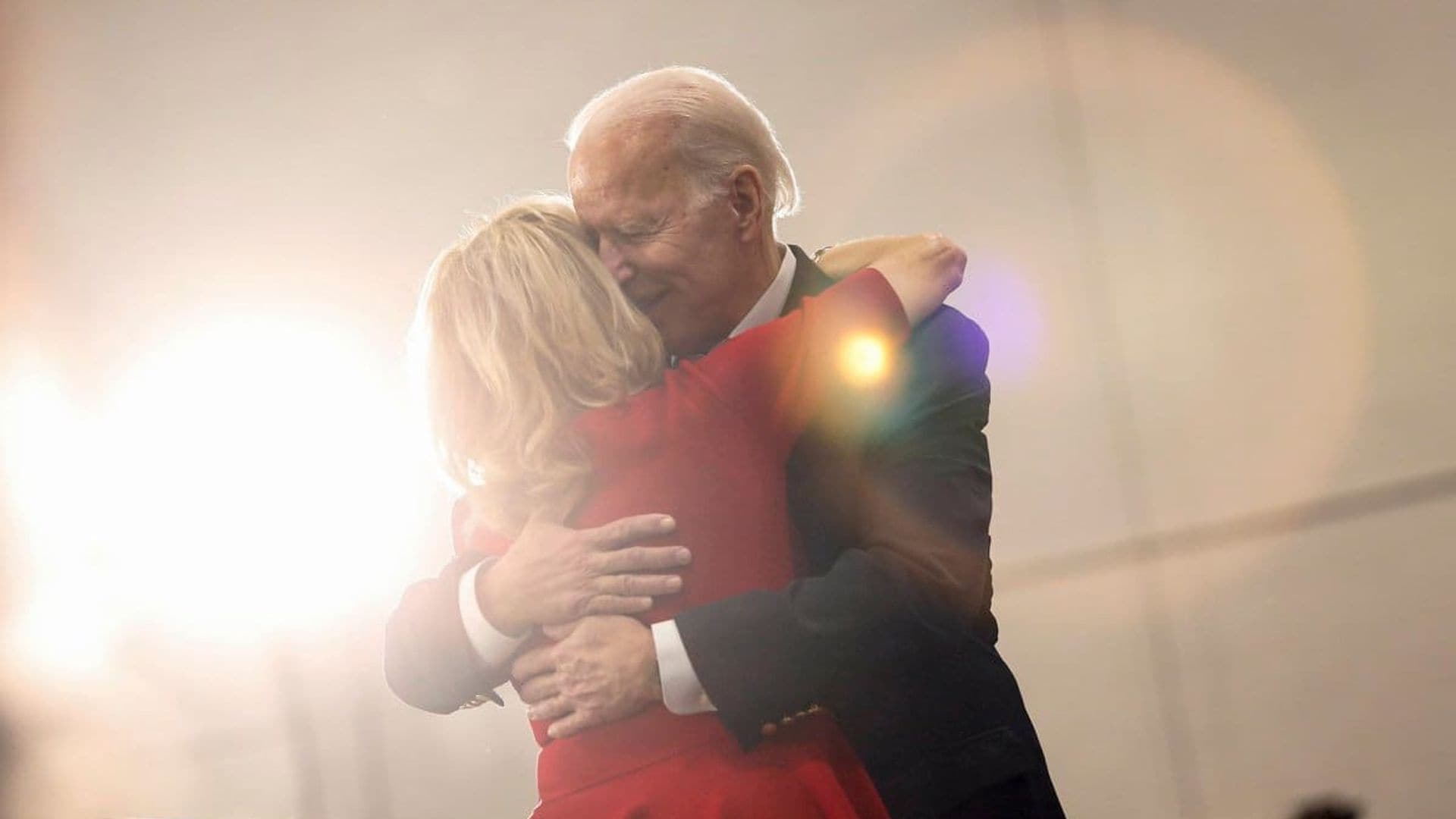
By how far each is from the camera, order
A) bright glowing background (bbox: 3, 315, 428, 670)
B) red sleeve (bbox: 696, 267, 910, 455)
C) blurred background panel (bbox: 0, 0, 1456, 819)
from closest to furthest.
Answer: red sleeve (bbox: 696, 267, 910, 455) → blurred background panel (bbox: 0, 0, 1456, 819) → bright glowing background (bbox: 3, 315, 428, 670)

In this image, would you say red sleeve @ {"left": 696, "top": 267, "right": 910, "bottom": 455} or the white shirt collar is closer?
red sleeve @ {"left": 696, "top": 267, "right": 910, "bottom": 455}

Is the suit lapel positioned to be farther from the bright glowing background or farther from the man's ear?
the bright glowing background

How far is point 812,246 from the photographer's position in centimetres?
232

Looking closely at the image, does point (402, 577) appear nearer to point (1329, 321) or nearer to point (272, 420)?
point (272, 420)

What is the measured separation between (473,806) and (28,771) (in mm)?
1039

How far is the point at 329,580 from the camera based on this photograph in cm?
259

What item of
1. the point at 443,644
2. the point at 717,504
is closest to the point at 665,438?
the point at 717,504

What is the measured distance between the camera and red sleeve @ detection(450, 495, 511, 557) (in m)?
2.26

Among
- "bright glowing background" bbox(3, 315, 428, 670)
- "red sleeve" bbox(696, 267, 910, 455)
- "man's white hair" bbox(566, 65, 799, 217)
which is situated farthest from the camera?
"bright glowing background" bbox(3, 315, 428, 670)

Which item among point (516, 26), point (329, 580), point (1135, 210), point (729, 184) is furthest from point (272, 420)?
point (1135, 210)

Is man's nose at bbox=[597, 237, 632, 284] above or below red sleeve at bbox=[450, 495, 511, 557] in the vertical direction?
above

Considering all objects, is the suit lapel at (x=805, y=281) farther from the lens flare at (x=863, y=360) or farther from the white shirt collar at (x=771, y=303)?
the lens flare at (x=863, y=360)

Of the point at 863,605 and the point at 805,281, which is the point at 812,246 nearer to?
the point at 805,281

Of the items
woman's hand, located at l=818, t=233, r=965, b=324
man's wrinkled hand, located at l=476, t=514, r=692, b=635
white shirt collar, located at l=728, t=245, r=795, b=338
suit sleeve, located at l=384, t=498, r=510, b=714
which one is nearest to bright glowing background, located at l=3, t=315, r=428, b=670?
suit sleeve, located at l=384, t=498, r=510, b=714
